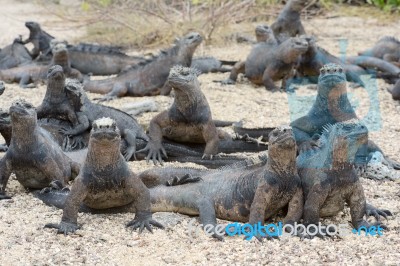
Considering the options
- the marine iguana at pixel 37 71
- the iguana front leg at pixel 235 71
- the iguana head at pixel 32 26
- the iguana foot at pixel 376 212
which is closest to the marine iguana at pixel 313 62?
the iguana front leg at pixel 235 71

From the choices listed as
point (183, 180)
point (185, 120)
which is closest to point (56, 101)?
point (185, 120)

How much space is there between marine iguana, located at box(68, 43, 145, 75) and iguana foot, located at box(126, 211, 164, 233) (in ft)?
17.7

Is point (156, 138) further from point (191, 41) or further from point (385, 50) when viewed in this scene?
point (385, 50)

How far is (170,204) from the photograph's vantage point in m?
5.20

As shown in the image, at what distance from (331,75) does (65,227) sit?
2.30m

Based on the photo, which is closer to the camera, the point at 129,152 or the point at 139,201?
the point at 139,201

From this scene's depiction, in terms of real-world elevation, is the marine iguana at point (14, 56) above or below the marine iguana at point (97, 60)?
below

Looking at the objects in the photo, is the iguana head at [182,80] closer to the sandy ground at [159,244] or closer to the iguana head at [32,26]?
the sandy ground at [159,244]

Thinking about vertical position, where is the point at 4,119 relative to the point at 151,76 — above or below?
above

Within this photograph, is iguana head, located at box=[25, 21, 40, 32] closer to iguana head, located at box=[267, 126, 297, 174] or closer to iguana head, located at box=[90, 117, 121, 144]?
iguana head, located at box=[90, 117, 121, 144]

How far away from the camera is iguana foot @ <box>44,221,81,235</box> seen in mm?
4766

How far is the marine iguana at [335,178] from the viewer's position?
467 cm

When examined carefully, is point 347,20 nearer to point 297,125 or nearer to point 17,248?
point 297,125

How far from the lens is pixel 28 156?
18.2 feet
